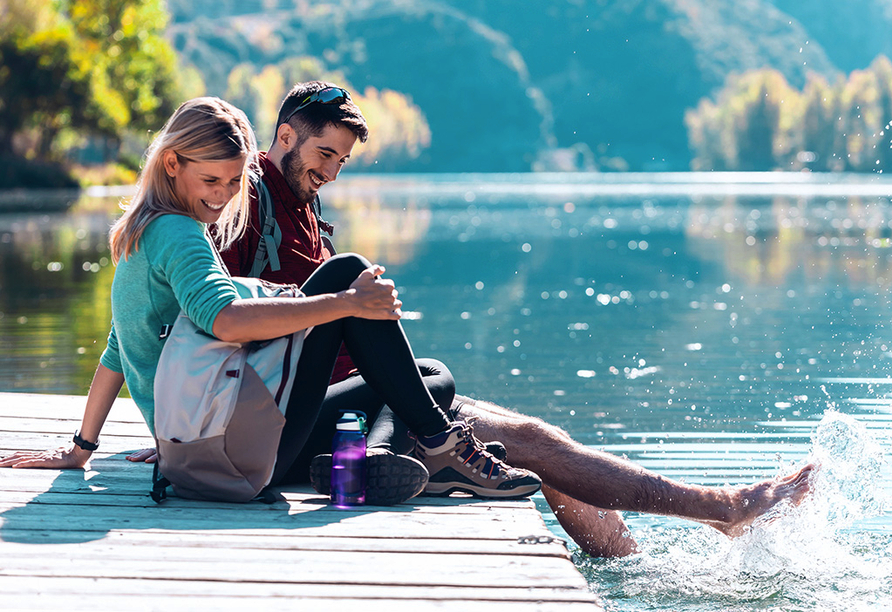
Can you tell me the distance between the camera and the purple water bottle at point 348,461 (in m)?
3.69

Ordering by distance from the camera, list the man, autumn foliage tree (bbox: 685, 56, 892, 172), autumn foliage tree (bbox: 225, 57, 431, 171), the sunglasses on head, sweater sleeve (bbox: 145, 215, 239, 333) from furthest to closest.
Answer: autumn foliage tree (bbox: 225, 57, 431, 171), autumn foliage tree (bbox: 685, 56, 892, 172), the sunglasses on head, the man, sweater sleeve (bbox: 145, 215, 239, 333)

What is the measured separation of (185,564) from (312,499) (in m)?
0.83

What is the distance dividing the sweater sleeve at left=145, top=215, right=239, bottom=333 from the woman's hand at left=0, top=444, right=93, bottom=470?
1194mm

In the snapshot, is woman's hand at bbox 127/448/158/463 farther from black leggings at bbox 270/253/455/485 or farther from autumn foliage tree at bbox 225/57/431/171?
autumn foliage tree at bbox 225/57/431/171

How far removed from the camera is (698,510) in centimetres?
410

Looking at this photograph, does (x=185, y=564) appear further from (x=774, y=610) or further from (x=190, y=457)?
(x=774, y=610)

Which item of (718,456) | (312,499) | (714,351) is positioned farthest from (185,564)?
(714,351)

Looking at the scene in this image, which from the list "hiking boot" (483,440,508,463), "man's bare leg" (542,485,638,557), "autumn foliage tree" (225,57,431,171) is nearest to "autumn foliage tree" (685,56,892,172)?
"autumn foliage tree" (225,57,431,171)

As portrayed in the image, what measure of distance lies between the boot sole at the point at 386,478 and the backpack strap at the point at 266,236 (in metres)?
0.93

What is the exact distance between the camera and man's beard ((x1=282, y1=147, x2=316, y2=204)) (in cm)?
447

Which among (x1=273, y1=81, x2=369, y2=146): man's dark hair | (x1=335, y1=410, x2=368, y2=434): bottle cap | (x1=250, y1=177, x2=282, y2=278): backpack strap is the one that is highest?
(x1=273, y1=81, x2=369, y2=146): man's dark hair

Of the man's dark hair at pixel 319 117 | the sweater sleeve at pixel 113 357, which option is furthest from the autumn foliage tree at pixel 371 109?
the sweater sleeve at pixel 113 357

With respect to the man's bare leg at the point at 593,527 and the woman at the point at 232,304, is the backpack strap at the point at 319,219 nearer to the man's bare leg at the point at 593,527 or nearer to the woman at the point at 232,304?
the woman at the point at 232,304

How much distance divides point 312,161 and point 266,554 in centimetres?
189
